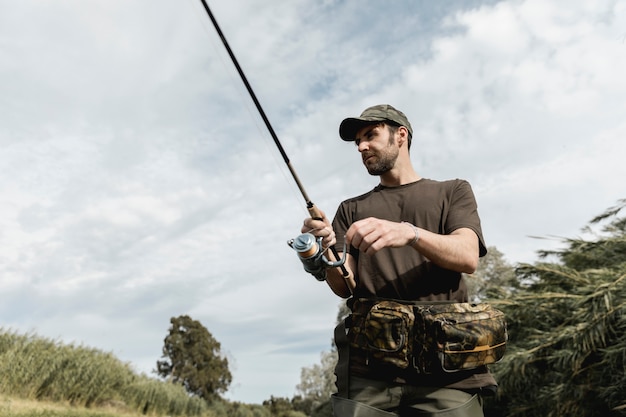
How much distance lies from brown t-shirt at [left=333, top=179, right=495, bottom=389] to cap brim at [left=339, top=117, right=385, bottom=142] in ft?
1.25

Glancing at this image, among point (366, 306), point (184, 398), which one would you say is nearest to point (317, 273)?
point (366, 306)

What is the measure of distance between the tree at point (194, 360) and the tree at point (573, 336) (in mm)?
21149

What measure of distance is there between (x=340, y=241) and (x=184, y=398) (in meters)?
13.7

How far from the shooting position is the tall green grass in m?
9.09

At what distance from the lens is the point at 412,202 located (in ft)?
9.04

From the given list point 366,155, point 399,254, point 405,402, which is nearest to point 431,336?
point 405,402

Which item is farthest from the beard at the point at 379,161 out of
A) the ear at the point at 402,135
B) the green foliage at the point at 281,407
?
the green foliage at the point at 281,407

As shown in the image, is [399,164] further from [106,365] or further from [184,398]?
[184,398]

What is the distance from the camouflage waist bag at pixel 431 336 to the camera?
2365mm

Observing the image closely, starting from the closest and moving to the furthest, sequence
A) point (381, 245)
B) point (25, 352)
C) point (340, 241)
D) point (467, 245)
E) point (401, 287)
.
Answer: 1. point (381, 245)
2. point (467, 245)
3. point (401, 287)
4. point (340, 241)
5. point (25, 352)

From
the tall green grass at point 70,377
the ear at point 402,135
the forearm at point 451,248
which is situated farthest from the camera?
the tall green grass at point 70,377

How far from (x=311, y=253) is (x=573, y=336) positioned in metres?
4.25

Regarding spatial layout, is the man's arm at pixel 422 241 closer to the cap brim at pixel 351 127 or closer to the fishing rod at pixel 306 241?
the fishing rod at pixel 306 241

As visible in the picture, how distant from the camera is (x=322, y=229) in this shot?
248cm
